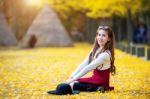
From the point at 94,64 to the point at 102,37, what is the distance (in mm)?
696

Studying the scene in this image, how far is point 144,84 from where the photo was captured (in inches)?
586

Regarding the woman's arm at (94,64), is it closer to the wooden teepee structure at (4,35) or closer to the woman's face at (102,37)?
the woman's face at (102,37)

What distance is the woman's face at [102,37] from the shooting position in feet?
41.5

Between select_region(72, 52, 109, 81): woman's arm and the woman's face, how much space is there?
10.4 inches

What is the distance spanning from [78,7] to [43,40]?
8.04 meters

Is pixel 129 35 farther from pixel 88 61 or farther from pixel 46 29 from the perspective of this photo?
pixel 88 61

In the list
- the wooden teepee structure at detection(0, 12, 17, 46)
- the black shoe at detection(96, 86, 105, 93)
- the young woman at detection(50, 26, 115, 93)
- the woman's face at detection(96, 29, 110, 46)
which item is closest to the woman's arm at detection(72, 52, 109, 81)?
the young woman at detection(50, 26, 115, 93)

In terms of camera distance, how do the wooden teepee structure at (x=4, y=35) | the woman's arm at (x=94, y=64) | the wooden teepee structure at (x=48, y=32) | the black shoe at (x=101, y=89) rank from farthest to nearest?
the wooden teepee structure at (x=48, y=32) → the wooden teepee structure at (x=4, y=35) → the black shoe at (x=101, y=89) → the woman's arm at (x=94, y=64)

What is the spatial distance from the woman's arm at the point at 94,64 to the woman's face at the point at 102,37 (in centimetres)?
26

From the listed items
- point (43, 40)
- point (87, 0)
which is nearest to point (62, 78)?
point (87, 0)

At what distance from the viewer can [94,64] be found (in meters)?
12.4

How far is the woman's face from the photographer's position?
41.5 ft

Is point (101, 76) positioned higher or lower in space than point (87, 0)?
lower

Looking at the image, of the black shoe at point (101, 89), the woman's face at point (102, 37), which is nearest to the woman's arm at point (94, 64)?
the woman's face at point (102, 37)
